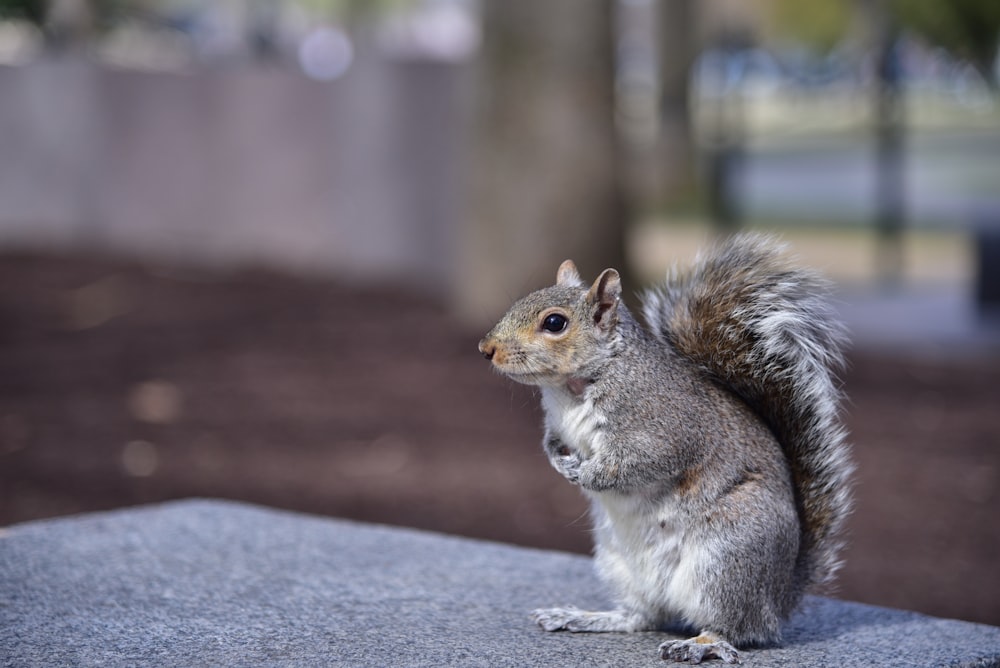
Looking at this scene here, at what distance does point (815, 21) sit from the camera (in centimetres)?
1549

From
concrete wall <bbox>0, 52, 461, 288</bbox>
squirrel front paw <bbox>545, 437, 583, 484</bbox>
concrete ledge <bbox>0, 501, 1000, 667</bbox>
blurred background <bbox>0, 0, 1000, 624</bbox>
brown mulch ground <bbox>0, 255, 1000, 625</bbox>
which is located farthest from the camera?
concrete wall <bbox>0, 52, 461, 288</bbox>

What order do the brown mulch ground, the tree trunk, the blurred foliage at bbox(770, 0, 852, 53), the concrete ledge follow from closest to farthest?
the concrete ledge, the brown mulch ground, the tree trunk, the blurred foliage at bbox(770, 0, 852, 53)

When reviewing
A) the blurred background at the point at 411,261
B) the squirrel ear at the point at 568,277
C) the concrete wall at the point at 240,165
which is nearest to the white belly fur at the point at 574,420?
the squirrel ear at the point at 568,277

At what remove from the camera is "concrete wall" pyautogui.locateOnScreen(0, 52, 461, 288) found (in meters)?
9.20

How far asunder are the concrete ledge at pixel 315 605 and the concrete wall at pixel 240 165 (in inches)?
231

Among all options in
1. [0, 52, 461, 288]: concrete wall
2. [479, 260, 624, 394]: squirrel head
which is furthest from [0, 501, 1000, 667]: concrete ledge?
[0, 52, 461, 288]: concrete wall

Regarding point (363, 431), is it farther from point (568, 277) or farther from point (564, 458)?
point (564, 458)

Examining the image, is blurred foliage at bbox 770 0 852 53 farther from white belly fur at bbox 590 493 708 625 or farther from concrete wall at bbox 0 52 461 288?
white belly fur at bbox 590 493 708 625

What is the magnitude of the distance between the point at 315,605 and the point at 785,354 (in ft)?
3.47

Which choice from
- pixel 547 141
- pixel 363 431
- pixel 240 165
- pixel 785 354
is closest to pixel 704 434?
pixel 785 354

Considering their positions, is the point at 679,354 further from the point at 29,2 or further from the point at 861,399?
the point at 29,2

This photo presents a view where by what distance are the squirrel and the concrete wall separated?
664 cm

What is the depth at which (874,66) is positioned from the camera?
1010cm

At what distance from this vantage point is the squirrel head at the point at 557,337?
2.31 metres
